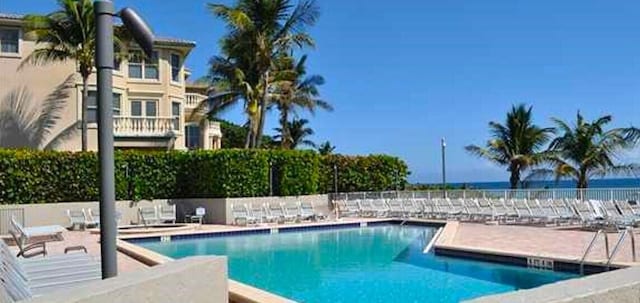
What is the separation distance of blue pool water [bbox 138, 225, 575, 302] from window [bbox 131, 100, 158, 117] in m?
12.8

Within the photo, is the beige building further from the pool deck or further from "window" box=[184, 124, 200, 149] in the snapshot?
the pool deck

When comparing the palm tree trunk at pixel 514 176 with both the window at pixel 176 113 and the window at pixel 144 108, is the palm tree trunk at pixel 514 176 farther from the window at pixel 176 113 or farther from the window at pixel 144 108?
the window at pixel 144 108

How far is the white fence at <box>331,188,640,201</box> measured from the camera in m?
19.5

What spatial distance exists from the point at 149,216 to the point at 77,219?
243 cm

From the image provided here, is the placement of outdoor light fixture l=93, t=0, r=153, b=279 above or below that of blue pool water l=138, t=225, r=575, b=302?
above

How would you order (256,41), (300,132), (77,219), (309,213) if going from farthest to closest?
(300,132) → (256,41) → (309,213) → (77,219)

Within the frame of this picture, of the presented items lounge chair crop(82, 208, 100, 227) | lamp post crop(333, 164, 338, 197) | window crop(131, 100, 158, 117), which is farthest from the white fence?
window crop(131, 100, 158, 117)

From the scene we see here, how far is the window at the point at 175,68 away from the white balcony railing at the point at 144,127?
107 inches

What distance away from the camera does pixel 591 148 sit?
91.7 feet

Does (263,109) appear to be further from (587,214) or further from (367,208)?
(587,214)

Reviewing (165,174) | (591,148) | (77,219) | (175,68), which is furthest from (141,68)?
(591,148)

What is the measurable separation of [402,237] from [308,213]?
586 centimetres

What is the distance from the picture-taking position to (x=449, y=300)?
956 cm

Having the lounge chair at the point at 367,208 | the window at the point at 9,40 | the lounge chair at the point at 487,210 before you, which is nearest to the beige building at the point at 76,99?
the window at the point at 9,40
